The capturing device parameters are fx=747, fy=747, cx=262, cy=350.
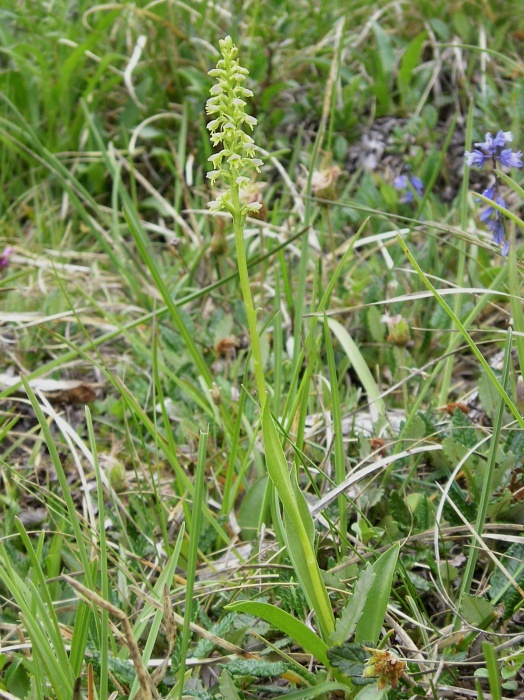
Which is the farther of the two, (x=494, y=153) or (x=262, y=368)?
(x=494, y=153)

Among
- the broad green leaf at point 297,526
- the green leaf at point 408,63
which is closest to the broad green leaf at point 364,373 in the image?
the broad green leaf at point 297,526

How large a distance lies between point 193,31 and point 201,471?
3.00 meters

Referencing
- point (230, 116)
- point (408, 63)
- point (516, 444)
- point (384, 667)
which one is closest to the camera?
point (230, 116)

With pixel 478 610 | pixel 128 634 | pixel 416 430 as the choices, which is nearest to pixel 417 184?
pixel 416 430

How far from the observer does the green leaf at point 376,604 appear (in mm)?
1140

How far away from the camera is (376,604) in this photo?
1144 mm

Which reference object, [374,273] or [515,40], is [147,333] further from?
[515,40]

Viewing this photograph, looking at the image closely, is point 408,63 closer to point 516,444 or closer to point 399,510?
point 516,444

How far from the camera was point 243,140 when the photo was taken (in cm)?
102

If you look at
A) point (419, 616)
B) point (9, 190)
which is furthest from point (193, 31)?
point (419, 616)

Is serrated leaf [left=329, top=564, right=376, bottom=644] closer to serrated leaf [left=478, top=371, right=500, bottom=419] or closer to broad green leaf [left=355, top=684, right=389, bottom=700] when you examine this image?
broad green leaf [left=355, top=684, right=389, bottom=700]

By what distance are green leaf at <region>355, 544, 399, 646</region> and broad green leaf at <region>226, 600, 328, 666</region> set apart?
0.07 meters

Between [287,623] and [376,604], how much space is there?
0.49ft

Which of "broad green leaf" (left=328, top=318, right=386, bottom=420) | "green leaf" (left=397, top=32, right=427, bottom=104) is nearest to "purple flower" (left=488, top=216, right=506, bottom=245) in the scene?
"broad green leaf" (left=328, top=318, right=386, bottom=420)
